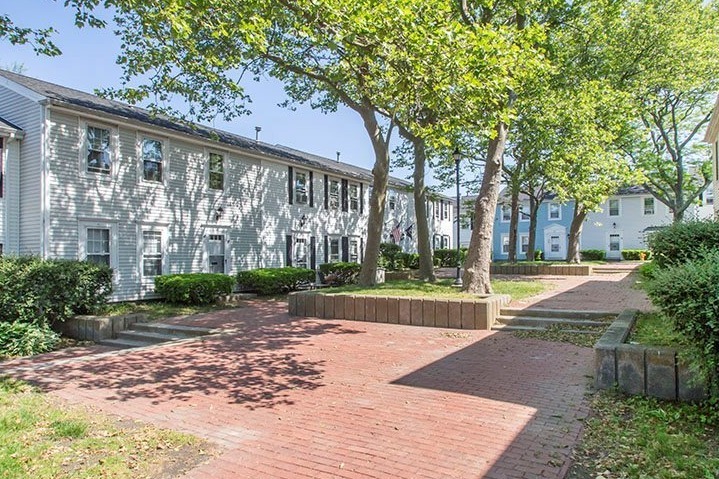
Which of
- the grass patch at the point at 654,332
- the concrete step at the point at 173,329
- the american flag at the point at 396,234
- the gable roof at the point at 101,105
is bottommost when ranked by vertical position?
the concrete step at the point at 173,329

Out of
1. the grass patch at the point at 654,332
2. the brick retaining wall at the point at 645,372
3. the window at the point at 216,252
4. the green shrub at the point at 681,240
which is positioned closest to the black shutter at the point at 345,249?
the window at the point at 216,252

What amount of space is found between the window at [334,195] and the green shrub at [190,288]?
9.27m

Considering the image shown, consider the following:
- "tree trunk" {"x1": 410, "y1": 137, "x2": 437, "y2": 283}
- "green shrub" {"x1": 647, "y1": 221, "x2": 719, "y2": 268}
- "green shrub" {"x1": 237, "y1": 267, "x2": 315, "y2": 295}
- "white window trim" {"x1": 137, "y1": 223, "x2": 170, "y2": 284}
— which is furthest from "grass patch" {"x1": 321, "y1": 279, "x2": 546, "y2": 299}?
"white window trim" {"x1": 137, "y1": 223, "x2": 170, "y2": 284}

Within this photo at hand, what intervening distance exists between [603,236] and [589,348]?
122 feet

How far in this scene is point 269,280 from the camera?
53.6 feet

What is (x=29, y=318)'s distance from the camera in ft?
30.7

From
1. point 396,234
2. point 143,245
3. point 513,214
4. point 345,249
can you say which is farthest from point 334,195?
point 143,245

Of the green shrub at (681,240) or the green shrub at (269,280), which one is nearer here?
the green shrub at (681,240)

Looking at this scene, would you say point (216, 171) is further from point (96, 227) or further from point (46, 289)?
point (46, 289)

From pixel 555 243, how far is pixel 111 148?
38210 mm

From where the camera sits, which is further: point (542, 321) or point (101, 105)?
point (101, 105)

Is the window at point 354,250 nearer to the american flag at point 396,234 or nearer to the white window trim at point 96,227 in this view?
the american flag at point 396,234

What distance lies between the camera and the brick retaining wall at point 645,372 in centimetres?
481

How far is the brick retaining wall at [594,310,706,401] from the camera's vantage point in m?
4.81
